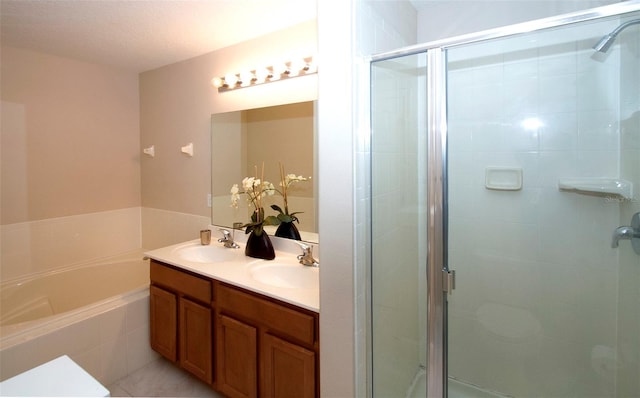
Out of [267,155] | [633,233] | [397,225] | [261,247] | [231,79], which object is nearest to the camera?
[633,233]

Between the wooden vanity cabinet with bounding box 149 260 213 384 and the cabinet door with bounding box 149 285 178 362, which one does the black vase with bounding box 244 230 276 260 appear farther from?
the cabinet door with bounding box 149 285 178 362

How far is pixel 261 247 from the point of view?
80.6 inches

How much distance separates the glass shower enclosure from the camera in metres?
1.35

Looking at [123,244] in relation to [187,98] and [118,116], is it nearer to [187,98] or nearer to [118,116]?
[118,116]

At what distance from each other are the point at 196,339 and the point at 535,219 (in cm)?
207

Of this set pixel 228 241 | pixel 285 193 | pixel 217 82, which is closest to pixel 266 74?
pixel 217 82

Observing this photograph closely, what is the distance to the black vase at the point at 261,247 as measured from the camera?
2037 millimetres

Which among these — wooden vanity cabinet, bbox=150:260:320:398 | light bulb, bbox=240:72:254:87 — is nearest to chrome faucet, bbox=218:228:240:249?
wooden vanity cabinet, bbox=150:260:320:398

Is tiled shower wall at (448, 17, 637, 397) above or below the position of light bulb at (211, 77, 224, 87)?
below

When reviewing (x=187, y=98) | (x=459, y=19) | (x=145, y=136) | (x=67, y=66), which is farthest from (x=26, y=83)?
(x=459, y=19)

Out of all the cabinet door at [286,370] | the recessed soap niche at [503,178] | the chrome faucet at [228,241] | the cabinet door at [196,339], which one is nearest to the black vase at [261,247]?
the chrome faucet at [228,241]

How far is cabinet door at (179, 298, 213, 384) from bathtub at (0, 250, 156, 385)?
0.46 metres

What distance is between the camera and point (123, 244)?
311 centimetres

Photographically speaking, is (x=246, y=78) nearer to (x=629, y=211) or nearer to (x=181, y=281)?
(x=181, y=281)
